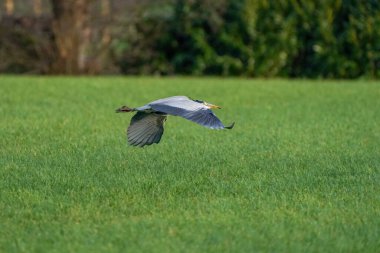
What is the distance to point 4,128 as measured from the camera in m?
11.1

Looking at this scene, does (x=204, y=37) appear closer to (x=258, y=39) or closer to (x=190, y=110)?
(x=258, y=39)

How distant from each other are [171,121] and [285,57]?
9.90m

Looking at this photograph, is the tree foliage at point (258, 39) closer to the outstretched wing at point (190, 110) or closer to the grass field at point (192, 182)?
the grass field at point (192, 182)

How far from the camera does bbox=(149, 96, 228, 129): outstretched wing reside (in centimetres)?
686

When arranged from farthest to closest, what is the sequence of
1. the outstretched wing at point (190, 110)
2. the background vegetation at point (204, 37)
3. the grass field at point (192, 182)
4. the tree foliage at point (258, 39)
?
1. the tree foliage at point (258, 39)
2. the background vegetation at point (204, 37)
3. the outstretched wing at point (190, 110)
4. the grass field at point (192, 182)

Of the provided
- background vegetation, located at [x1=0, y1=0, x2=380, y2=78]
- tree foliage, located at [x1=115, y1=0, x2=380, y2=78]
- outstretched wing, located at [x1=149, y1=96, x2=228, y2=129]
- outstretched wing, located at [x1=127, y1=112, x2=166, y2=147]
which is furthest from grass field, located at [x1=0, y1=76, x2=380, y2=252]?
tree foliage, located at [x1=115, y1=0, x2=380, y2=78]

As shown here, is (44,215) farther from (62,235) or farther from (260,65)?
(260,65)

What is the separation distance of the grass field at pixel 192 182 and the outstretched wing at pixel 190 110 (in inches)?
24.6

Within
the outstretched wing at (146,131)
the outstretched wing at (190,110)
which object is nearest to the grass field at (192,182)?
the outstretched wing at (146,131)

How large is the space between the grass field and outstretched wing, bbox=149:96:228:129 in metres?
0.63

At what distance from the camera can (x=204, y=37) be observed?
2212 centimetres

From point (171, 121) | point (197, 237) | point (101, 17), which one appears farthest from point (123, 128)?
point (101, 17)

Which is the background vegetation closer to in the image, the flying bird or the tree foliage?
the tree foliage

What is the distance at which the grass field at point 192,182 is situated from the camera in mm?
6035
